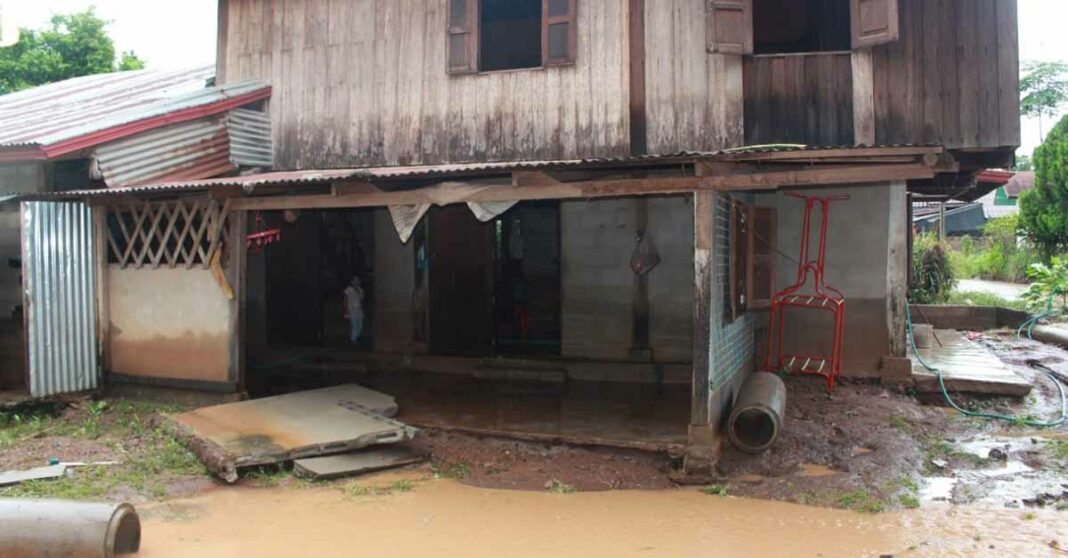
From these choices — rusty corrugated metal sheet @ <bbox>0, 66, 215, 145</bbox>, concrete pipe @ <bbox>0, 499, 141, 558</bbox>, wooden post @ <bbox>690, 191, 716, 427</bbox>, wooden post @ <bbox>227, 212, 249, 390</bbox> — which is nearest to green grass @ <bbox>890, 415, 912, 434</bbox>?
wooden post @ <bbox>690, 191, 716, 427</bbox>

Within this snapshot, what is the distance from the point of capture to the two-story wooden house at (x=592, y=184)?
7.58 m

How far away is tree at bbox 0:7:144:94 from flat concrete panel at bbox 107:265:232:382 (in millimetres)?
18539

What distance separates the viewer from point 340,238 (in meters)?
14.2

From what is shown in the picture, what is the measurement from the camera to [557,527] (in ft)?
18.7

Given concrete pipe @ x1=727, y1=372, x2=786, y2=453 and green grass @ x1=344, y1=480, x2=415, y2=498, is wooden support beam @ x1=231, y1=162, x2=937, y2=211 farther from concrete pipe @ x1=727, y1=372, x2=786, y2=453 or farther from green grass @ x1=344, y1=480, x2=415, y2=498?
green grass @ x1=344, y1=480, x2=415, y2=498

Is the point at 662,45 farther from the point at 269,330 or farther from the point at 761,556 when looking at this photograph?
the point at 269,330

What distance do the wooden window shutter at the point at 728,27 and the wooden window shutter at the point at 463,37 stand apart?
3.07 meters

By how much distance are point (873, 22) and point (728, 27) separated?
1587 mm

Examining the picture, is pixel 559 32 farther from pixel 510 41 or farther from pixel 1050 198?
pixel 1050 198

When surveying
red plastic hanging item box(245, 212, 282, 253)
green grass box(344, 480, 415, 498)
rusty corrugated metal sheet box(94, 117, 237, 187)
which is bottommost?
green grass box(344, 480, 415, 498)

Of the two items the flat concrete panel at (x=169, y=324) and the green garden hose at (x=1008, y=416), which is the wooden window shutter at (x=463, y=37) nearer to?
the flat concrete panel at (x=169, y=324)

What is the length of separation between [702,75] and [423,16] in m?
3.91

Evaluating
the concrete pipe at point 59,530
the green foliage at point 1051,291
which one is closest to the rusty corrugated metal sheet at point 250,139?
the concrete pipe at point 59,530

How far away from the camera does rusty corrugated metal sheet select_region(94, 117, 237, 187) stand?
9.50 m
